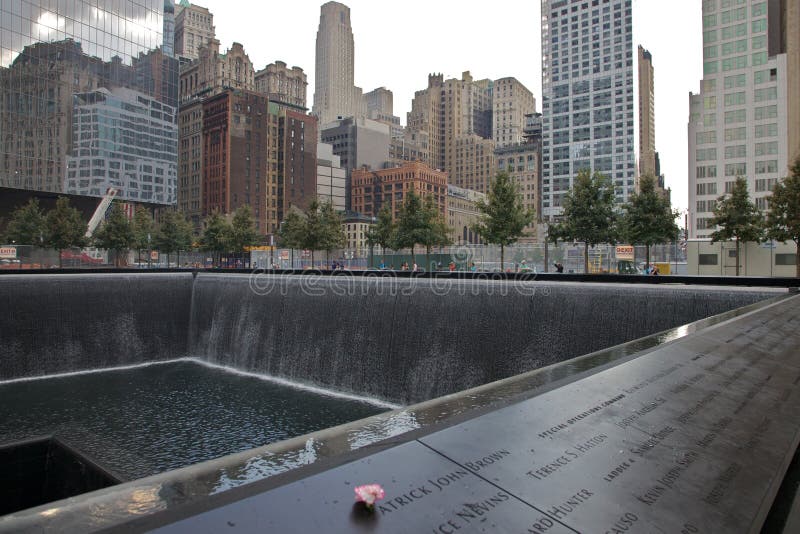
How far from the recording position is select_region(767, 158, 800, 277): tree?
Result: 27734mm

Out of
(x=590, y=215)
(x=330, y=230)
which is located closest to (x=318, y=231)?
(x=330, y=230)

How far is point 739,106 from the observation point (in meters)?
74.6

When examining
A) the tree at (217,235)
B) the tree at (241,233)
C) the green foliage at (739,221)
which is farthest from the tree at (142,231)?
the green foliage at (739,221)

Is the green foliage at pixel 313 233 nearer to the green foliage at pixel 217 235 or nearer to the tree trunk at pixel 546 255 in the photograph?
the green foliage at pixel 217 235

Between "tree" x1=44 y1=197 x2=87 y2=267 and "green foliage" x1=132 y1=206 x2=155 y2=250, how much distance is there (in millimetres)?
5782

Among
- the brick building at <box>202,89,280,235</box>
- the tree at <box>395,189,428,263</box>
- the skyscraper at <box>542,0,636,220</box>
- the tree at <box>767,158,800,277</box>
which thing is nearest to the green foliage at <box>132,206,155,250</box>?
the tree at <box>395,189,428,263</box>

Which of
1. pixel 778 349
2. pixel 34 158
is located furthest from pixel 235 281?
pixel 34 158

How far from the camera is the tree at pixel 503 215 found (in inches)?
1289

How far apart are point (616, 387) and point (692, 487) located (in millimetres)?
934

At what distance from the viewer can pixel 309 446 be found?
223 centimetres

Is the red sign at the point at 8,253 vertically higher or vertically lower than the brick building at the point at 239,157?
lower

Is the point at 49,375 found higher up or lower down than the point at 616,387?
lower down

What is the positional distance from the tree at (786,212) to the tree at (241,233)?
135ft

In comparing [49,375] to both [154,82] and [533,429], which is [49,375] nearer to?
[533,429]
